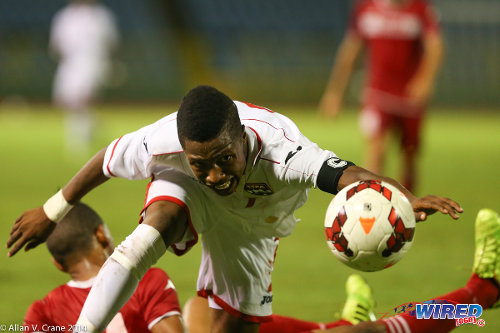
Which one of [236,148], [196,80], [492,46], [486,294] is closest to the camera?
[236,148]

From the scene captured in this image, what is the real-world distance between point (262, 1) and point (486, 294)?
2470 cm

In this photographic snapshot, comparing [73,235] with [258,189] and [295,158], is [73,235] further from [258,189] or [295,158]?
[295,158]

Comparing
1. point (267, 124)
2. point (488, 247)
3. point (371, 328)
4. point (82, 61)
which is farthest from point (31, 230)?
point (82, 61)

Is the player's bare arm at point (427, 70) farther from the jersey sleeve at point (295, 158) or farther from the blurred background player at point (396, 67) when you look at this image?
the jersey sleeve at point (295, 158)

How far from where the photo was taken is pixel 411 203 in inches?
135

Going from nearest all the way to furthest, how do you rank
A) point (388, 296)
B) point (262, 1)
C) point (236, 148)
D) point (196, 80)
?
point (236, 148)
point (388, 296)
point (196, 80)
point (262, 1)

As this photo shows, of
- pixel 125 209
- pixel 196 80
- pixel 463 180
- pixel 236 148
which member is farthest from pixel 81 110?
pixel 236 148

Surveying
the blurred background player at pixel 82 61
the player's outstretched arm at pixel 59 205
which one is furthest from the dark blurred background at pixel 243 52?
the player's outstretched arm at pixel 59 205

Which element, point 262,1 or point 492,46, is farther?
point 262,1

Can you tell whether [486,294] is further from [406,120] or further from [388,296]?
[406,120]

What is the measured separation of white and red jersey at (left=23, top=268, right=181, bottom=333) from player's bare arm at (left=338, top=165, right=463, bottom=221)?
3.36 feet

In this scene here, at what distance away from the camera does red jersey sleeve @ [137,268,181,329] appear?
376 centimetres

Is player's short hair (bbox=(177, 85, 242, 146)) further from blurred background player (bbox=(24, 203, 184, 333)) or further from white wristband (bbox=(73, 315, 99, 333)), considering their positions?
white wristband (bbox=(73, 315, 99, 333))

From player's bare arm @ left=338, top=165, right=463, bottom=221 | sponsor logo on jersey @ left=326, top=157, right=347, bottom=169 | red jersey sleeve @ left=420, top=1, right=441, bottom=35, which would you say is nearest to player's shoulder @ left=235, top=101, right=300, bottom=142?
sponsor logo on jersey @ left=326, top=157, right=347, bottom=169
